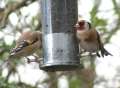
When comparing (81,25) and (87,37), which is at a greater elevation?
(81,25)

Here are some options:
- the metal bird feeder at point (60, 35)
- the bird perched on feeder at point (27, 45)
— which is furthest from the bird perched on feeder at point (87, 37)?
the bird perched on feeder at point (27, 45)

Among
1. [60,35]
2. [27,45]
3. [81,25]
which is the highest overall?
[81,25]

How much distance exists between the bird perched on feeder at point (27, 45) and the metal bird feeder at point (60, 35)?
9cm

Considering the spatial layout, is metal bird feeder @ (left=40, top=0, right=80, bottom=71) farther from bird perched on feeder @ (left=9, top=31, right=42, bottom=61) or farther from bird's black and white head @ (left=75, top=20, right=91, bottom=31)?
bird's black and white head @ (left=75, top=20, right=91, bottom=31)

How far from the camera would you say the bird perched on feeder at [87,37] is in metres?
6.80

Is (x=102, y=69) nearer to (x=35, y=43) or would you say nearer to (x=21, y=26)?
(x=21, y=26)

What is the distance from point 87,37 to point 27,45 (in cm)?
67

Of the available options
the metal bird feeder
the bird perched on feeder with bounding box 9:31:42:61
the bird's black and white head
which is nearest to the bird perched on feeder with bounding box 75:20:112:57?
the bird's black and white head

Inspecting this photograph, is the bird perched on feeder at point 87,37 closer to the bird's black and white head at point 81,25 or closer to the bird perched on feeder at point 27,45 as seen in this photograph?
the bird's black and white head at point 81,25

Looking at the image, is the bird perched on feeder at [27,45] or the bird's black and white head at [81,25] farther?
the bird perched on feeder at [27,45]

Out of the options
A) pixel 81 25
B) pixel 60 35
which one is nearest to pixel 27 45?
pixel 60 35

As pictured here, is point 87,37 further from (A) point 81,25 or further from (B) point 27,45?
(B) point 27,45

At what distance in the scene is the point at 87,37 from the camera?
22.4ft

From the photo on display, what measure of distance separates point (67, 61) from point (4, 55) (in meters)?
1.48
